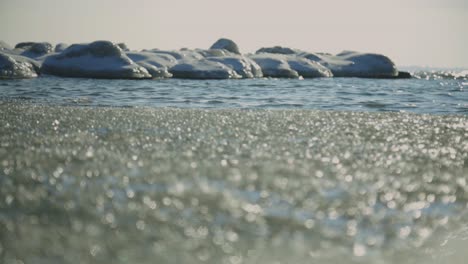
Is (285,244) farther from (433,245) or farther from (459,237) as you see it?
(459,237)

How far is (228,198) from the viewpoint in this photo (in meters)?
2.34

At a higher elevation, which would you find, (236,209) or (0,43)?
(0,43)

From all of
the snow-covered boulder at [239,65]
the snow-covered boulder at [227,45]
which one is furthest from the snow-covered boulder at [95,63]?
the snow-covered boulder at [227,45]

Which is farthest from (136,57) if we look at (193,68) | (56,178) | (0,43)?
(0,43)

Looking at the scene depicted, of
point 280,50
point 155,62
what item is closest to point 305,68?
point 155,62

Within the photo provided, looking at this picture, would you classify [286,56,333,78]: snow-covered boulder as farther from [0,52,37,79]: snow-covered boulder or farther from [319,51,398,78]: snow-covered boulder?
[0,52,37,79]: snow-covered boulder

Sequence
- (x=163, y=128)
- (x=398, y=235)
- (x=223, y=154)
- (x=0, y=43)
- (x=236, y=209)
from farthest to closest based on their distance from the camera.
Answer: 1. (x=0, y=43)
2. (x=163, y=128)
3. (x=223, y=154)
4. (x=236, y=209)
5. (x=398, y=235)

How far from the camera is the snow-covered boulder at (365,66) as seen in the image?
41438 millimetres

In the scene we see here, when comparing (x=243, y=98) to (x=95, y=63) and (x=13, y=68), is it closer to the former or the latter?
(x=13, y=68)

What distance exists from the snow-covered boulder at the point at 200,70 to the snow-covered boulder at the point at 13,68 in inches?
343

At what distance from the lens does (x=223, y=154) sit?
3.52 m

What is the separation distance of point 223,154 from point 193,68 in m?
23.7

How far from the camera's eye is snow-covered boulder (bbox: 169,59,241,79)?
26.6 meters

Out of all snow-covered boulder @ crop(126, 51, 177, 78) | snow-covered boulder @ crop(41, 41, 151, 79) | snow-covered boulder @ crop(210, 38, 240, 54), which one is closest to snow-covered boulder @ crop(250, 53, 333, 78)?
snow-covered boulder @ crop(126, 51, 177, 78)
